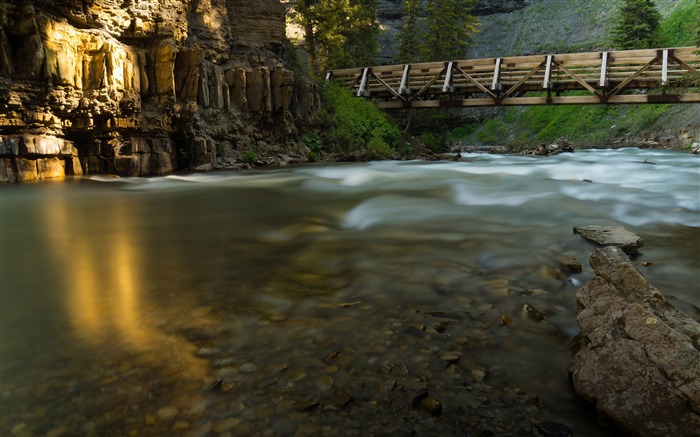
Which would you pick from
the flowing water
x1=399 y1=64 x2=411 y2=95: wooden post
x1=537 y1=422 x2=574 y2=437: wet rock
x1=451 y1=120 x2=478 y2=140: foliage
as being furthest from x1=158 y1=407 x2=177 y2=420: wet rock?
x1=451 y1=120 x2=478 y2=140: foliage

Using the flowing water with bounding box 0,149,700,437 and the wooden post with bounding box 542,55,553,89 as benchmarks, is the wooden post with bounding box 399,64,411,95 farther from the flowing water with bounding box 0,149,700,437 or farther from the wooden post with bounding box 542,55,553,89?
the flowing water with bounding box 0,149,700,437

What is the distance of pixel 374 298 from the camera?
310 cm

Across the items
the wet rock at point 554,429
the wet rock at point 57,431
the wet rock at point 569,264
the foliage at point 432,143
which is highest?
the foliage at point 432,143

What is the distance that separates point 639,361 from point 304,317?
1776 mm

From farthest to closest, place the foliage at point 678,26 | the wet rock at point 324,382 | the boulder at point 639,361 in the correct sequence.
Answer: the foliage at point 678,26
the wet rock at point 324,382
the boulder at point 639,361

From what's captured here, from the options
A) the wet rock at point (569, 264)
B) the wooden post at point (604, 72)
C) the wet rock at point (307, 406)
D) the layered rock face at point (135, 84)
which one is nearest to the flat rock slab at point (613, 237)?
the wet rock at point (569, 264)

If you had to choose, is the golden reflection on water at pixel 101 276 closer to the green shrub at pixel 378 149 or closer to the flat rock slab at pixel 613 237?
the flat rock slab at pixel 613 237

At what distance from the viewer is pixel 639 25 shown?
26.3 metres

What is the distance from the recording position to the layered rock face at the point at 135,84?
9.57m

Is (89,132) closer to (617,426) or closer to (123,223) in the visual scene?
(123,223)

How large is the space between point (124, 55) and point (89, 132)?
2.16 m

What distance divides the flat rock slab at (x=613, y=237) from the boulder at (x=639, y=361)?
195 cm

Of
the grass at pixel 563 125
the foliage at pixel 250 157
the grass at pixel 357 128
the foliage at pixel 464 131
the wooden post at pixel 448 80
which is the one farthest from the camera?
the foliage at pixel 464 131

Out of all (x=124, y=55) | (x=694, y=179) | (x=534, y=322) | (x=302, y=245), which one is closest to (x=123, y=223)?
(x=302, y=245)
